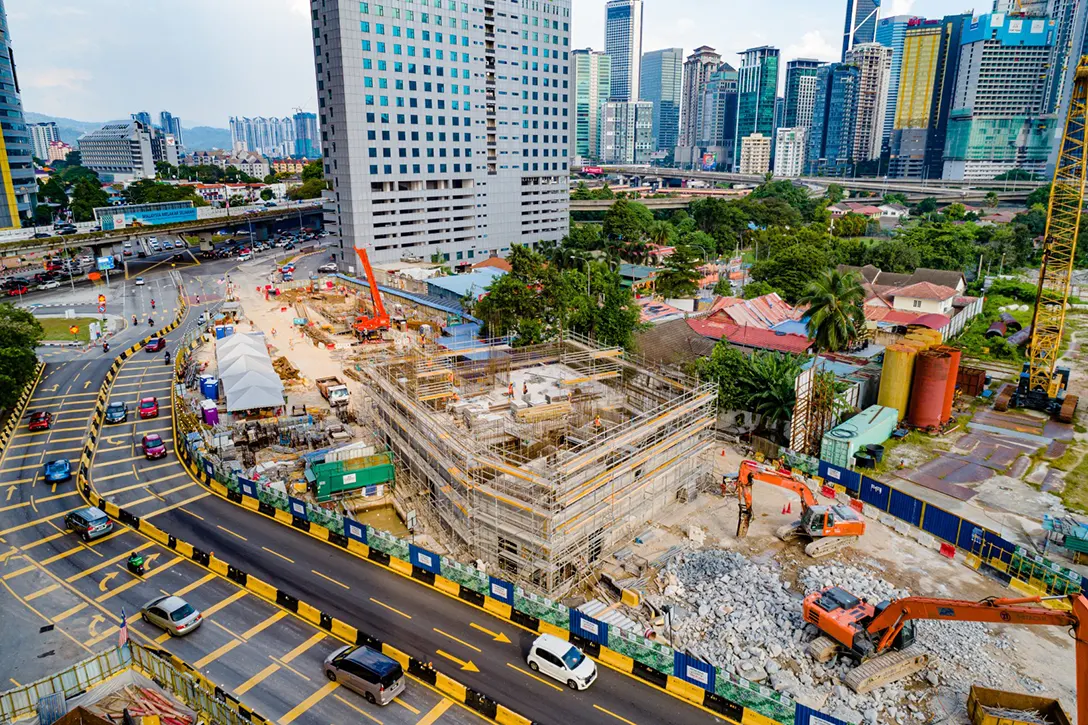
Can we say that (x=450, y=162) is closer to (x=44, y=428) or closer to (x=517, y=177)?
(x=517, y=177)

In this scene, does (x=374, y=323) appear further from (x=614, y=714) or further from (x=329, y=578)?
(x=614, y=714)

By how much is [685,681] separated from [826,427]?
1087 inches

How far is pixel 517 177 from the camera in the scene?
123m

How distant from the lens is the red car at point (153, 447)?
4381 centimetres

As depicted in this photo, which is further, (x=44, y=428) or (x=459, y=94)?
(x=459, y=94)

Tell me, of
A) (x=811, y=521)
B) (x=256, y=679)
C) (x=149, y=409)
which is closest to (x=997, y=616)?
(x=811, y=521)

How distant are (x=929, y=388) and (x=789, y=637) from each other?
100 ft

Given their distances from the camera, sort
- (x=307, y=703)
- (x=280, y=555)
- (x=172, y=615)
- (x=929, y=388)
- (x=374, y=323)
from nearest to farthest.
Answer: (x=307, y=703)
(x=172, y=615)
(x=280, y=555)
(x=929, y=388)
(x=374, y=323)

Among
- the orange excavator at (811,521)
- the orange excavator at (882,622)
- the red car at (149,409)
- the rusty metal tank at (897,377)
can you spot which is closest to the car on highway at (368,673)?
the orange excavator at (882,622)

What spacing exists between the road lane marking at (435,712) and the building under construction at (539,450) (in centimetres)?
766

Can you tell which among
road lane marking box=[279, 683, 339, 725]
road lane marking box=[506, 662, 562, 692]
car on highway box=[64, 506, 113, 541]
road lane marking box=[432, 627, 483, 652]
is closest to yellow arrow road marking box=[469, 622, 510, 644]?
road lane marking box=[432, 627, 483, 652]

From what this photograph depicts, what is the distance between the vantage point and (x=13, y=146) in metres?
138

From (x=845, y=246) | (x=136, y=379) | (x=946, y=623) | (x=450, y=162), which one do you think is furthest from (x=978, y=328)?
(x=136, y=379)

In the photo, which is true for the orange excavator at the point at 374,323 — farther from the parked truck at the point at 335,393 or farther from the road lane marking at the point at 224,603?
the road lane marking at the point at 224,603
